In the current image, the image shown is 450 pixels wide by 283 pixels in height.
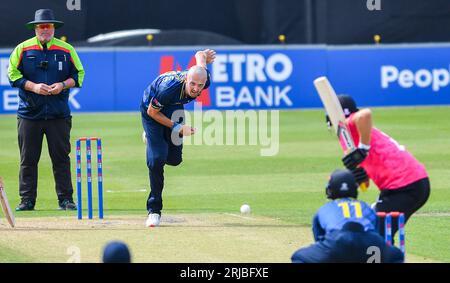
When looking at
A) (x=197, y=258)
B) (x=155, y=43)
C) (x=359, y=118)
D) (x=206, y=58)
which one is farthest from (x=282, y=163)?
(x=155, y=43)

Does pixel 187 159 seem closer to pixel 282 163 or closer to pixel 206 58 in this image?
pixel 282 163

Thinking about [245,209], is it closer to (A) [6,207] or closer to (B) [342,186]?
(A) [6,207]

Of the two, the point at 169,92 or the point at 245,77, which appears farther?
the point at 245,77

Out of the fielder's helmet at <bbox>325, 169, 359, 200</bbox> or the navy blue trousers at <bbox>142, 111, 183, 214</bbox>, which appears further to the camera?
the navy blue trousers at <bbox>142, 111, 183, 214</bbox>

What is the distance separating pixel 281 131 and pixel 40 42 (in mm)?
10888

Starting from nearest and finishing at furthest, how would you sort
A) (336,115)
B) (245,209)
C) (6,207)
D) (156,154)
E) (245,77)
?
(336,115) → (6,207) → (156,154) → (245,209) → (245,77)

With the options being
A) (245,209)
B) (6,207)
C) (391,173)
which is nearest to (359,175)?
(391,173)

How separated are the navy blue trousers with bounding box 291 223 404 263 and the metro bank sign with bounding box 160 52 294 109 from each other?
1956 centimetres

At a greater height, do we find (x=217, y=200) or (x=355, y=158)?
(x=355, y=158)

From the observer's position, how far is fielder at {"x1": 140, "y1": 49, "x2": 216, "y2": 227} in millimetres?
12008

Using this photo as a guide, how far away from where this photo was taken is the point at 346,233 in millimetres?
8141

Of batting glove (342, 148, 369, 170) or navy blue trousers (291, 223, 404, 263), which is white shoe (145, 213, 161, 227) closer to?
batting glove (342, 148, 369, 170)

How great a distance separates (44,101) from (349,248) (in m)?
6.69

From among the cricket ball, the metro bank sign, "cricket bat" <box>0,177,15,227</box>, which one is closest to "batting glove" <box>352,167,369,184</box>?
"cricket bat" <box>0,177,15,227</box>
